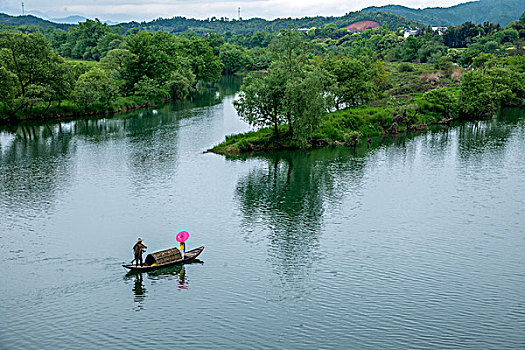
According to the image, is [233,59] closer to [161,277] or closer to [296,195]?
[296,195]

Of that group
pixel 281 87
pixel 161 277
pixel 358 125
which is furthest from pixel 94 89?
pixel 161 277

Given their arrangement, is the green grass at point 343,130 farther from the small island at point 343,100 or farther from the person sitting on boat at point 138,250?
the person sitting on boat at point 138,250

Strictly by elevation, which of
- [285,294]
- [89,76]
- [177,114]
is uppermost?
[89,76]

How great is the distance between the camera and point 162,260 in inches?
1314

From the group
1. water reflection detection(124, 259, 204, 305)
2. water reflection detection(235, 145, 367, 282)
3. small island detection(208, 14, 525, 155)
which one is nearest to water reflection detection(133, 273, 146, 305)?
water reflection detection(124, 259, 204, 305)

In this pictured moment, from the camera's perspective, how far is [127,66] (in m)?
105

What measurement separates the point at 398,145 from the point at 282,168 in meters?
20.6

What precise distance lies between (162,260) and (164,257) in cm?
26

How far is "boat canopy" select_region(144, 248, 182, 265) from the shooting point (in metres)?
33.2

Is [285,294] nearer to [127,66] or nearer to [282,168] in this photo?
[282,168]

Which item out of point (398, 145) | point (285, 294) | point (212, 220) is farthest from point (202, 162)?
point (285, 294)

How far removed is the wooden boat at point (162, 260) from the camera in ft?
108

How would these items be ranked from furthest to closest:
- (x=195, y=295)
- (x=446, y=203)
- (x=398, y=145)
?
1. (x=398, y=145)
2. (x=446, y=203)
3. (x=195, y=295)

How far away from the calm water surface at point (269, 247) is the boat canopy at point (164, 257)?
3.03 ft
